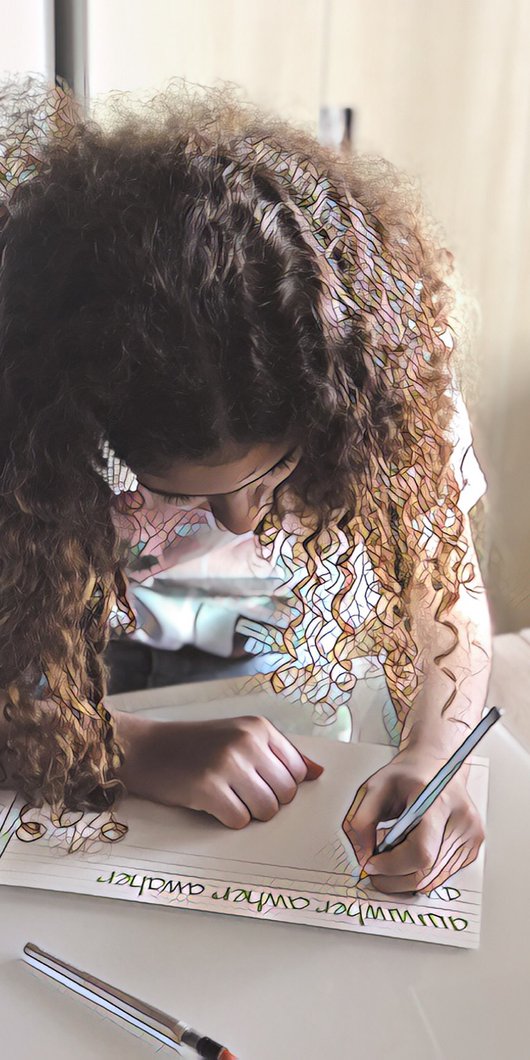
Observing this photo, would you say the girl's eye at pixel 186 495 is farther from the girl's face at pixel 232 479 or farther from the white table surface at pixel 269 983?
the white table surface at pixel 269 983

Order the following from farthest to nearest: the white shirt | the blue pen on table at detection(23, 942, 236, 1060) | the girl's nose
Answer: the white shirt → the girl's nose → the blue pen on table at detection(23, 942, 236, 1060)

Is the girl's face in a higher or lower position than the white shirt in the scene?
higher

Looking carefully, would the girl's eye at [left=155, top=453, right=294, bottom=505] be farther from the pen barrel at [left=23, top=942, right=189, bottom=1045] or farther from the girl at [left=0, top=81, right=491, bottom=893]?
the pen barrel at [left=23, top=942, right=189, bottom=1045]

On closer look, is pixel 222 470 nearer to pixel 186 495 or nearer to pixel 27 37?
pixel 186 495

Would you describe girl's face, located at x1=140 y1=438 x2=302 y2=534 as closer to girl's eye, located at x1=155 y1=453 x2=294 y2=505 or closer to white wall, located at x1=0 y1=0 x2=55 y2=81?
girl's eye, located at x1=155 y1=453 x2=294 y2=505

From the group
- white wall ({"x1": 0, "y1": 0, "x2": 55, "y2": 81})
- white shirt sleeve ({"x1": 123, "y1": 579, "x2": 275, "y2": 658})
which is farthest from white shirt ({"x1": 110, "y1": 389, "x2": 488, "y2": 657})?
white wall ({"x1": 0, "y1": 0, "x2": 55, "y2": 81})

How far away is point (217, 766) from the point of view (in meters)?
0.51

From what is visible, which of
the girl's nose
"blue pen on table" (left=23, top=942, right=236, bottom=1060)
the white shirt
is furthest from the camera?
the white shirt

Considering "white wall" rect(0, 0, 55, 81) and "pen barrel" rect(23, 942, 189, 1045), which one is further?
"white wall" rect(0, 0, 55, 81)

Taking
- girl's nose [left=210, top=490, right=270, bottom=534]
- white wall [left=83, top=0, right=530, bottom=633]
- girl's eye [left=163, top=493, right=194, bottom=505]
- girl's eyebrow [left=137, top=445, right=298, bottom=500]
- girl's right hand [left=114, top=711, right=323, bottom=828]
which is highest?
white wall [left=83, top=0, right=530, bottom=633]

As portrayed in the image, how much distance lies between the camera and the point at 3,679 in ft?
1.69

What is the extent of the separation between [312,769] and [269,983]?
0.14 m

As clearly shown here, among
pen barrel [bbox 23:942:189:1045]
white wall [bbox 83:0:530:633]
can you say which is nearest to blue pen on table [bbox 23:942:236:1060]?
pen barrel [bbox 23:942:189:1045]

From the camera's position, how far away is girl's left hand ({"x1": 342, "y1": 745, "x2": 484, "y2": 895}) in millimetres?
466
